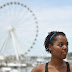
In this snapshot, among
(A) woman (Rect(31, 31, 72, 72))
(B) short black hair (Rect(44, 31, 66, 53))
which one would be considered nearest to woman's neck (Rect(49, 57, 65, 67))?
(A) woman (Rect(31, 31, 72, 72))

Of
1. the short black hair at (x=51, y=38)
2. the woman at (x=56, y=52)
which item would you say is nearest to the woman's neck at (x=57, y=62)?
the woman at (x=56, y=52)

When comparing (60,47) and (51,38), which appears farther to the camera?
(51,38)

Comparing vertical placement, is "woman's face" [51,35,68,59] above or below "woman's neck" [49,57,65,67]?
→ above

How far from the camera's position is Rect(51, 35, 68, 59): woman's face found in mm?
1830

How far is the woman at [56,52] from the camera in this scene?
1846mm

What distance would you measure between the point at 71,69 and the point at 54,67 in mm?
126

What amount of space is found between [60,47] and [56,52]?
0.15 ft

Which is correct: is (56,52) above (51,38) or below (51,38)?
below

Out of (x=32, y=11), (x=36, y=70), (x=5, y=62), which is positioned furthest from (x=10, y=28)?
(x=36, y=70)

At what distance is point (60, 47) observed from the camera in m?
1.85

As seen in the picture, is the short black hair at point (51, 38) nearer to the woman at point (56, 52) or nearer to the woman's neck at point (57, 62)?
the woman at point (56, 52)

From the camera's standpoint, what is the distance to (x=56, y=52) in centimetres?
186

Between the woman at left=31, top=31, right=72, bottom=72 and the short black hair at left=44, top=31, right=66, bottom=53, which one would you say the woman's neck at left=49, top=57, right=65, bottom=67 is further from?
the short black hair at left=44, top=31, right=66, bottom=53

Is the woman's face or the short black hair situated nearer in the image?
the woman's face
